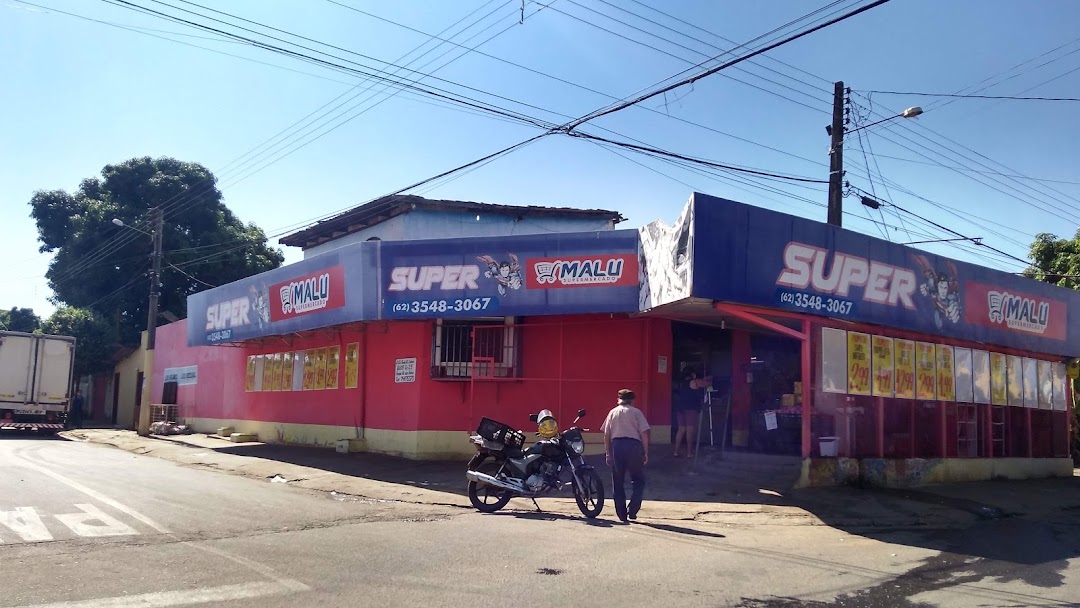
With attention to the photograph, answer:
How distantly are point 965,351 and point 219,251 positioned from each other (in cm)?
3482

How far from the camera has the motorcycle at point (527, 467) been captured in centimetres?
1003

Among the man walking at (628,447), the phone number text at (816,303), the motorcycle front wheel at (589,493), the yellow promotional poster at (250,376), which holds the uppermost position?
the phone number text at (816,303)

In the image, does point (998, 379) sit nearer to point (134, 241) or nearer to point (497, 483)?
point (497, 483)

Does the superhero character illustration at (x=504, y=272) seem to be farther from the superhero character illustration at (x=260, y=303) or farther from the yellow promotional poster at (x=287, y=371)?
the yellow promotional poster at (x=287, y=371)

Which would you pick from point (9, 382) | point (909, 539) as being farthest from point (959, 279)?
point (9, 382)

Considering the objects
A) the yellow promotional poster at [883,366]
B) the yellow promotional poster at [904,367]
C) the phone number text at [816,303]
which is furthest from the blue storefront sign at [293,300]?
the yellow promotional poster at [904,367]

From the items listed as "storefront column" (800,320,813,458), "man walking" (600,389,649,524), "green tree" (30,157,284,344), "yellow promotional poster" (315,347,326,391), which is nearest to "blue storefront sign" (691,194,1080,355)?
"storefront column" (800,320,813,458)

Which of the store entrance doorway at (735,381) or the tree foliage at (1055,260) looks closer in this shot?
the store entrance doorway at (735,381)

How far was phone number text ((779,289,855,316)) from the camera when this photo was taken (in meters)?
12.1

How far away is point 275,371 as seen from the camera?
846 inches

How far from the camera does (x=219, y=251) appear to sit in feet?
130

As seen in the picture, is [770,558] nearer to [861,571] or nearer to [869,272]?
[861,571]

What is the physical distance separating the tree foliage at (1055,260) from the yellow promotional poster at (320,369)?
71.9 ft

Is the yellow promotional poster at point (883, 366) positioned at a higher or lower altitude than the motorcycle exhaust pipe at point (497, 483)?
higher
